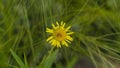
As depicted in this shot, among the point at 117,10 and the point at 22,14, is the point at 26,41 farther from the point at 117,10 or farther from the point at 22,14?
the point at 117,10

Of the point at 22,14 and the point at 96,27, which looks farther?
the point at 96,27

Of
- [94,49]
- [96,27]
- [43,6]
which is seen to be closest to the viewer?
[43,6]

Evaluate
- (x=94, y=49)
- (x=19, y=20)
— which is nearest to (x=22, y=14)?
(x=19, y=20)

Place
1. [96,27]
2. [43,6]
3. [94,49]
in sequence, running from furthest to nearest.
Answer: [96,27] < [94,49] < [43,6]

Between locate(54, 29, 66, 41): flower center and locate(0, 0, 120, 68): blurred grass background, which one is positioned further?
locate(0, 0, 120, 68): blurred grass background

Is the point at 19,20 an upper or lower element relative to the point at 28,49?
upper

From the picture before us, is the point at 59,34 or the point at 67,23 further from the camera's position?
the point at 67,23

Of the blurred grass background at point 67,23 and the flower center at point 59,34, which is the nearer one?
the flower center at point 59,34

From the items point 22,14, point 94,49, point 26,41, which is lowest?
point 94,49
